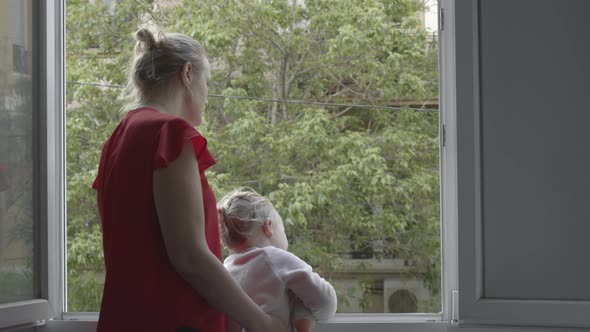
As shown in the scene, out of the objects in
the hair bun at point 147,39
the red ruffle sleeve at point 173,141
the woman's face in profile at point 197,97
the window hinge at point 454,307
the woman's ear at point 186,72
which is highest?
the hair bun at point 147,39

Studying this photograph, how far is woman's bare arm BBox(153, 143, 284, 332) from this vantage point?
1.30 metres

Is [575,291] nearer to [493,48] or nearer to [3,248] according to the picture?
[493,48]

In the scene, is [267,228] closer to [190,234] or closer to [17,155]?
[190,234]

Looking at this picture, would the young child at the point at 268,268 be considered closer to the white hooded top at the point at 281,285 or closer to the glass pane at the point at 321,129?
the white hooded top at the point at 281,285

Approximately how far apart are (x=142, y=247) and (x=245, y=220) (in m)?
0.41

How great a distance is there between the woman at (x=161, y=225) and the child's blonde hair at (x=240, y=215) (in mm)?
278

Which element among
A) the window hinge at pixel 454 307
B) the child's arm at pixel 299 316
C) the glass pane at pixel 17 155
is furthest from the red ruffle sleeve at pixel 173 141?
the window hinge at pixel 454 307

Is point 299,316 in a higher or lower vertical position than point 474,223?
lower

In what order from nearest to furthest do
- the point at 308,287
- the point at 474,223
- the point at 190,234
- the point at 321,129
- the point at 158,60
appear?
1. the point at 190,234
2. the point at 158,60
3. the point at 308,287
4. the point at 474,223
5. the point at 321,129

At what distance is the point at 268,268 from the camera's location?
5.59 ft

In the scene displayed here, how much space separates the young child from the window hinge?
1.27 feet

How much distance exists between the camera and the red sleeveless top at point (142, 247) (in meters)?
1.35

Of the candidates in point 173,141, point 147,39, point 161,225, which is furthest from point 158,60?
point 161,225

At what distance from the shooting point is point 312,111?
2572 millimetres
